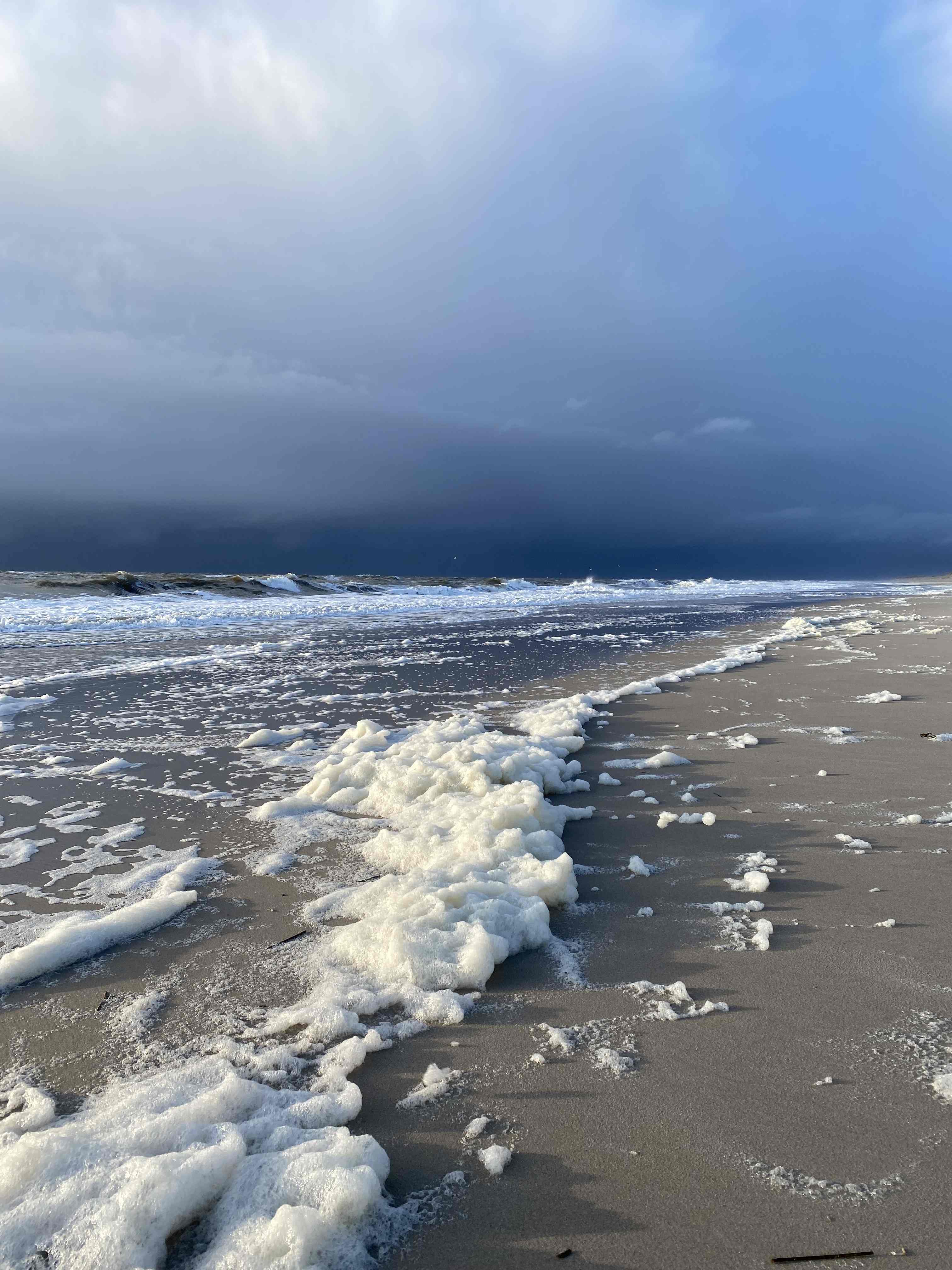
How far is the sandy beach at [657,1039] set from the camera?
154 cm

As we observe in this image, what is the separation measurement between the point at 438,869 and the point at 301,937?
2.22ft

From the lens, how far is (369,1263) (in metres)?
1.46

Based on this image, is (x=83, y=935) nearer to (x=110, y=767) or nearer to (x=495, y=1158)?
(x=495, y=1158)

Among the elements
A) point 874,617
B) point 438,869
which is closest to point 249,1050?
point 438,869

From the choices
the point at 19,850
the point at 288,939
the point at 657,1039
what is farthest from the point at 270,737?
the point at 657,1039

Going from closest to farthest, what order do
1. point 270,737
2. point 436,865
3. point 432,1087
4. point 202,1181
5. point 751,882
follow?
point 202,1181 → point 432,1087 → point 751,882 → point 436,865 → point 270,737

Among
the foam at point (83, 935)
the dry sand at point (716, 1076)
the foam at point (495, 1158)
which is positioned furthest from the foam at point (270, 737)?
the foam at point (495, 1158)

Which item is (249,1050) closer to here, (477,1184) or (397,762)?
(477,1184)

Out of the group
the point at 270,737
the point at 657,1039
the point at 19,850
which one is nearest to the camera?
the point at 657,1039

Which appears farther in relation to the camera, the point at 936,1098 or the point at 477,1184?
the point at 936,1098

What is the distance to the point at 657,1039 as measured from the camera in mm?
2135

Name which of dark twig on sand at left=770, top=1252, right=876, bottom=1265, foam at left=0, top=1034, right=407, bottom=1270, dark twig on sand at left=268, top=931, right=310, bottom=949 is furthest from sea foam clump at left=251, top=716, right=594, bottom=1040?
dark twig on sand at left=770, top=1252, right=876, bottom=1265

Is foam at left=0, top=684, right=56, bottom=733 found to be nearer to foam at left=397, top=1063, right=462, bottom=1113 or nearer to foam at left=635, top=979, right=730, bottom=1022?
foam at left=397, top=1063, right=462, bottom=1113

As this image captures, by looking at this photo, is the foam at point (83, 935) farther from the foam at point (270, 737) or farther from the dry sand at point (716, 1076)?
the foam at point (270, 737)
